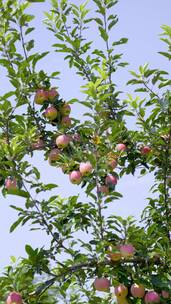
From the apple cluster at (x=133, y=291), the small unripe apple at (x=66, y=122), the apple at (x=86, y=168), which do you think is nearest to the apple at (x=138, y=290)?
the apple cluster at (x=133, y=291)

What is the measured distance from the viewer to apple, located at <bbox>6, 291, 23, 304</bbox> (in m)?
3.55

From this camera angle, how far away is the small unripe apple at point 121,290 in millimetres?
3906

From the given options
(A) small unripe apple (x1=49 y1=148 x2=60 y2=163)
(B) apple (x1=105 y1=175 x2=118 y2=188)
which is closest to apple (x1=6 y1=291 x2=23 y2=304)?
(B) apple (x1=105 y1=175 x2=118 y2=188)

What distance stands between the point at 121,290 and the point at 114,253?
31 cm

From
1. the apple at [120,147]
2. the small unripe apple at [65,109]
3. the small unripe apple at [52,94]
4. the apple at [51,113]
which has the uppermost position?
the small unripe apple at [52,94]

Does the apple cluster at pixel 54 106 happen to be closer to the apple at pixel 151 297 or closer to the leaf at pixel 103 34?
the leaf at pixel 103 34

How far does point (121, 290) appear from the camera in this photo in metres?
3.90

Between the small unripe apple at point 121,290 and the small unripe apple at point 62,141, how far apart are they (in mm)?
1366

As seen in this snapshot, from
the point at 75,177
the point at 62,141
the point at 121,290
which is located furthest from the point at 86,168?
the point at 121,290

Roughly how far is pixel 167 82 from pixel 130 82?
43cm

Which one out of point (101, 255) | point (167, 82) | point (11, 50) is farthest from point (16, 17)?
point (101, 255)

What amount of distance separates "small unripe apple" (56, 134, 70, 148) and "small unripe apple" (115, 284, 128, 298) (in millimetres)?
1366

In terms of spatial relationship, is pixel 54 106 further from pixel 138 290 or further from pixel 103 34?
pixel 138 290

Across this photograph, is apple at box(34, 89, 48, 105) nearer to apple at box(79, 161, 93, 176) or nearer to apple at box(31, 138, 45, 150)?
apple at box(31, 138, 45, 150)
